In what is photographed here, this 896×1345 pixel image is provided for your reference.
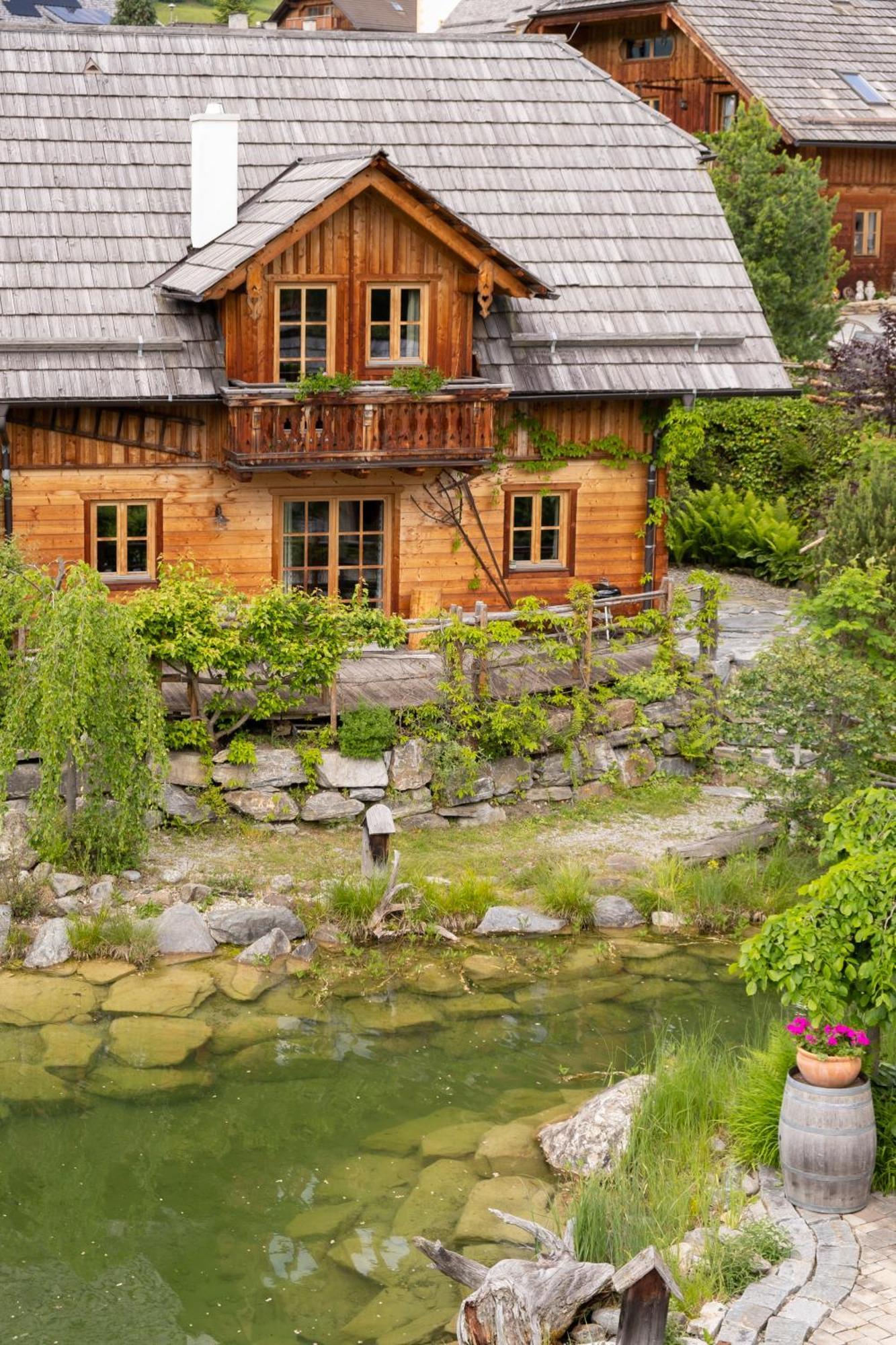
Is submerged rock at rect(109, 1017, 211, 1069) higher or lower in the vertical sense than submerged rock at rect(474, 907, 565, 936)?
lower

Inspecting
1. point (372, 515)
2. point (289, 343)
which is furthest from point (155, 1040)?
point (289, 343)

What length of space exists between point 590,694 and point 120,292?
23.4 ft

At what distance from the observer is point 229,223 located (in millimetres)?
21344

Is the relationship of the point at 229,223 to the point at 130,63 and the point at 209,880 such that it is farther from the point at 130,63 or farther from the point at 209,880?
the point at 209,880

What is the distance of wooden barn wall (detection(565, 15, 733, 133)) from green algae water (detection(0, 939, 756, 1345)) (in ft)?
90.4

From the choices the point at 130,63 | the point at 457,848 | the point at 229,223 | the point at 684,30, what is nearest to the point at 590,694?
the point at 457,848

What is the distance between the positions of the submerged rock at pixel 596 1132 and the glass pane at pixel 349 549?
9.76 m

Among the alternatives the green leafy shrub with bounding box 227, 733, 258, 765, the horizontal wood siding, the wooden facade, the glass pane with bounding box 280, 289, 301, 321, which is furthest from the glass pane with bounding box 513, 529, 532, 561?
the wooden facade

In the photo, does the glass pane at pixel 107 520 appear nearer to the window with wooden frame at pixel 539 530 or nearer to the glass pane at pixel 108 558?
the glass pane at pixel 108 558

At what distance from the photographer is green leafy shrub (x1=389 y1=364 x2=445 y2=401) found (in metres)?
20.8

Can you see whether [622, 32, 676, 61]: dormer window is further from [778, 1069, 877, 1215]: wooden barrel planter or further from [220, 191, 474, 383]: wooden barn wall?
[778, 1069, 877, 1215]: wooden barrel planter

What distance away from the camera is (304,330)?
→ 20953 mm

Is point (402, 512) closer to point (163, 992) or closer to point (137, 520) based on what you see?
point (137, 520)

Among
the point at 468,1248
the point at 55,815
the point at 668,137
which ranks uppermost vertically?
the point at 668,137
